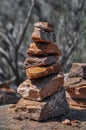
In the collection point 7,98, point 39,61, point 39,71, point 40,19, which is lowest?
point 7,98

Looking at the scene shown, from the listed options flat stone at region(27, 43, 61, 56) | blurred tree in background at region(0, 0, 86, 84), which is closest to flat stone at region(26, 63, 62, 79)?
flat stone at region(27, 43, 61, 56)

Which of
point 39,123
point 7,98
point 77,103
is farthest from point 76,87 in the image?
point 7,98

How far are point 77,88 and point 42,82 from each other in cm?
99

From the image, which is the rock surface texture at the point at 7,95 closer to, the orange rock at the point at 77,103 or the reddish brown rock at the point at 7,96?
the reddish brown rock at the point at 7,96

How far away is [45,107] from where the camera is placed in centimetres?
774

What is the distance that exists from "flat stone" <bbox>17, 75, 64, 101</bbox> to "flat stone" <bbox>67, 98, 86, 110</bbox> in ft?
2.91

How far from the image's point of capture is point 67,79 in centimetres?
927

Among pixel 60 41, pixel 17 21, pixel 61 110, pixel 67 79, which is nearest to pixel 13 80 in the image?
pixel 60 41

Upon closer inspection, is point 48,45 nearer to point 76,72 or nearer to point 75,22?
point 76,72

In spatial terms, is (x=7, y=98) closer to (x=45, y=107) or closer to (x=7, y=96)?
(x=7, y=96)

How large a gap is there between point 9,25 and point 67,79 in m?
Result: 10.9

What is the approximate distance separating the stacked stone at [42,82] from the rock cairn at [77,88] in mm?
554

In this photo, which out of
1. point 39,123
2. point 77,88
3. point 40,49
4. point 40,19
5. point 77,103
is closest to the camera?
point 39,123

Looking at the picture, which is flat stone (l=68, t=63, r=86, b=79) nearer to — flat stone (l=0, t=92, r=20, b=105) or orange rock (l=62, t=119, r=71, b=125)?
orange rock (l=62, t=119, r=71, b=125)
